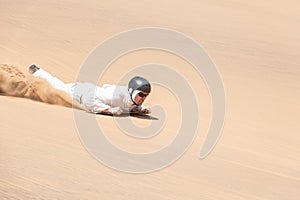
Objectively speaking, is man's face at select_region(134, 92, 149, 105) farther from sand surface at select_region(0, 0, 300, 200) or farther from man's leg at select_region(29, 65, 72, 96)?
man's leg at select_region(29, 65, 72, 96)

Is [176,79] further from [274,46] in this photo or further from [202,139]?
[202,139]

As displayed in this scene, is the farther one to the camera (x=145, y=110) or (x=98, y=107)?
(x=145, y=110)

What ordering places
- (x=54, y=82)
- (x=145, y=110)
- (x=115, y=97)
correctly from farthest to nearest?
(x=54, y=82)
(x=145, y=110)
(x=115, y=97)

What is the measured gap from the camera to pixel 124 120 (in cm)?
591

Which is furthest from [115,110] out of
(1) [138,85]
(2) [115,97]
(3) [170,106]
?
(3) [170,106]

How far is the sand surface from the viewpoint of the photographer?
14.0ft

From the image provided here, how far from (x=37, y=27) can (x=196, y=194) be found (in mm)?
6806

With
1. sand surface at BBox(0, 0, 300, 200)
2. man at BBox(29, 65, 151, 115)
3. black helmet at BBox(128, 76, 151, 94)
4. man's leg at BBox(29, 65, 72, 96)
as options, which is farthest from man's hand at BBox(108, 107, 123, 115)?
man's leg at BBox(29, 65, 72, 96)

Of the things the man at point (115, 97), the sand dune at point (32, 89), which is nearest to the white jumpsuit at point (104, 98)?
the man at point (115, 97)

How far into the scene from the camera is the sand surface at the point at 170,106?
4.26 m

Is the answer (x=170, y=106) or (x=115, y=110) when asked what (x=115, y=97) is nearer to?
(x=115, y=110)

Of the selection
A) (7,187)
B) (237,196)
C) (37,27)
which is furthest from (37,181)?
(37,27)

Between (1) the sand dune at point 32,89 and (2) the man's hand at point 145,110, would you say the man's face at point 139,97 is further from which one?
(1) the sand dune at point 32,89

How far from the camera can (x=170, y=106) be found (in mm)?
7121
